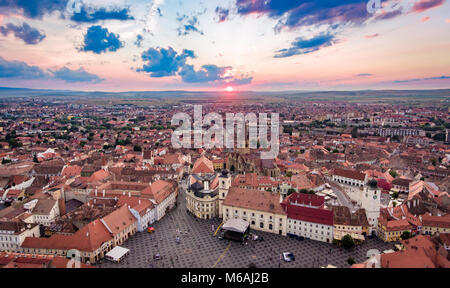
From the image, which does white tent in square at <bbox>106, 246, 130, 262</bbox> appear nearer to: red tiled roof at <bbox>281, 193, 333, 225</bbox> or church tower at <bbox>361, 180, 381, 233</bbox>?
red tiled roof at <bbox>281, 193, 333, 225</bbox>

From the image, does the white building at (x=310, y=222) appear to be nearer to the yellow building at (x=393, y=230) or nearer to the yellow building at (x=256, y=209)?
the yellow building at (x=256, y=209)

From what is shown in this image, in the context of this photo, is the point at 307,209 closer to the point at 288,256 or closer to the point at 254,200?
the point at 254,200

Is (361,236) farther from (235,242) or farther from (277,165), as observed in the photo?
(277,165)

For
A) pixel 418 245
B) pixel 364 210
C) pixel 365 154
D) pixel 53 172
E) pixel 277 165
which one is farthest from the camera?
pixel 365 154

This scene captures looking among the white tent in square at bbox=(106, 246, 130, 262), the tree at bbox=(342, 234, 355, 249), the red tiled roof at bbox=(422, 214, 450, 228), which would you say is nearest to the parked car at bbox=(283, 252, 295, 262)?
the tree at bbox=(342, 234, 355, 249)
